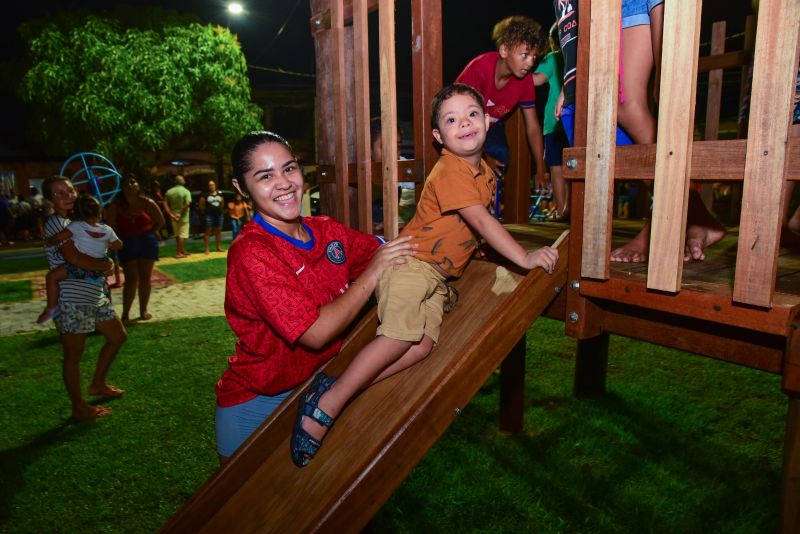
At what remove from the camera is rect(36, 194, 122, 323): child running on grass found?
456 cm

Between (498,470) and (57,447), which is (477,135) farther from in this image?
(57,447)

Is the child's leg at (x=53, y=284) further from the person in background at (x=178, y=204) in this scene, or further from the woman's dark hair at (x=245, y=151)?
the person in background at (x=178, y=204)

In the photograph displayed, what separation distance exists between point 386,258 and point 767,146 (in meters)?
1.36

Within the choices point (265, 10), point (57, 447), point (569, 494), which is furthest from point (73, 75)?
point (569, 494)

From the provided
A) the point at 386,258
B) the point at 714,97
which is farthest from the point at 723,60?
the point at 386,258

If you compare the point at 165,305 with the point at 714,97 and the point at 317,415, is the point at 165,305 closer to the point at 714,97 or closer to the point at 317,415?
the point at 317,415

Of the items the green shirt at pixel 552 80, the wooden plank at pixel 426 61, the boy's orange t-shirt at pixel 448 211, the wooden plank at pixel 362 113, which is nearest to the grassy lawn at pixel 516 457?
the boy's orange t-shirt at pixel 448 211

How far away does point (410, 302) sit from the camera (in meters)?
2.12

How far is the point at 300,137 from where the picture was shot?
3453 cm

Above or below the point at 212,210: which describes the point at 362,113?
above

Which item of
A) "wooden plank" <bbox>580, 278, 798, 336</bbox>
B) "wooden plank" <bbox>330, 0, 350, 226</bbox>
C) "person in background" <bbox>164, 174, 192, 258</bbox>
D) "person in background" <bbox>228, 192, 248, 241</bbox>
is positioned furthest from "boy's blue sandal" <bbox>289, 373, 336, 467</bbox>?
"person in background" <bbox>228, 192, 248, 241</bbox>

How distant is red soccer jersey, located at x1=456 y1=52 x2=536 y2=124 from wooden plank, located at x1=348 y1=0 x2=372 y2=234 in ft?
3.58

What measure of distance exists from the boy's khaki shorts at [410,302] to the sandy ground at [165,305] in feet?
22.1

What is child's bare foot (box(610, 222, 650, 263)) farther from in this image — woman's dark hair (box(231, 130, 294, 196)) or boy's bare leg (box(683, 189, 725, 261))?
woman's dark hair (box(231, 130, 294, 196))
